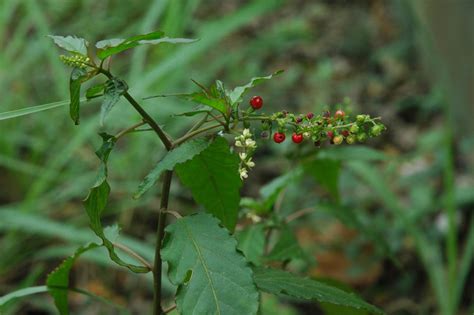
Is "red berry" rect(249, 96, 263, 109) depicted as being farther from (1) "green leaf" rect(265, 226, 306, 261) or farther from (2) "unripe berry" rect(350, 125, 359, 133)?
(1) "green leaf" rect(265, 226, 306, 261)

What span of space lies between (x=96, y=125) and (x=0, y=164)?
547 millimetres

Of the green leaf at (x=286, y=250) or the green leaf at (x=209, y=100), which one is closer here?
the green leaf at (x=209, y=100)

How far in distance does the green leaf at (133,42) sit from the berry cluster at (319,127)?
11 cm

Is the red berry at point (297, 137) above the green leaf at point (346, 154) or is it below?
above

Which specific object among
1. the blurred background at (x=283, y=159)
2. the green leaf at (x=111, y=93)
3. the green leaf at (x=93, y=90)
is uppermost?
the green leaf at (x=111, y=93)

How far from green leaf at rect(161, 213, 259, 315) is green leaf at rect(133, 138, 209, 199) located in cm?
7

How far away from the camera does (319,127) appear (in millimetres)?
805

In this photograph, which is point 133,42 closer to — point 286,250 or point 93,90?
point 93,90

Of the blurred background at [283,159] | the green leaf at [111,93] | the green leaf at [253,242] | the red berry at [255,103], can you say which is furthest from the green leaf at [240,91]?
the blurred background at [283,159]

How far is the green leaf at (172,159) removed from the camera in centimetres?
78

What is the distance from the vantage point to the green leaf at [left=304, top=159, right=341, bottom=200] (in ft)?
4.08

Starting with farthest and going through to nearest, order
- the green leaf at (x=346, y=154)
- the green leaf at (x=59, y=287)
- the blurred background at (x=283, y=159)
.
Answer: the blurred background at (x=283, y=159), the green leaf at (x=346, y=154), the green leaf at (x=59, y=287)

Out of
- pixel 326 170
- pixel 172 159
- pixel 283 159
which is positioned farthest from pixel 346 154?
pixel 283 159

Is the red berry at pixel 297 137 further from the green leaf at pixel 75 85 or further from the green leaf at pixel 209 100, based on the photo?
the green leaf at pixel 75 85
